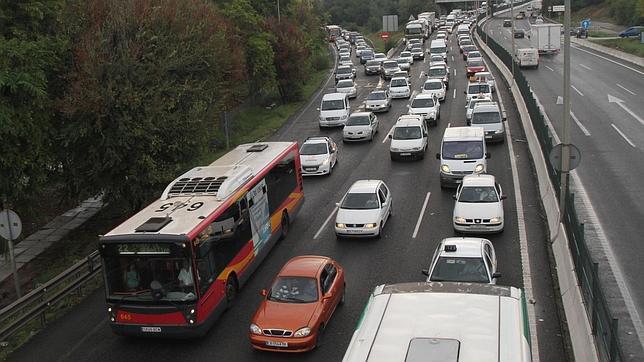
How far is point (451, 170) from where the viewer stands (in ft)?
79.7

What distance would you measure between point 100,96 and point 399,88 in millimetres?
31555

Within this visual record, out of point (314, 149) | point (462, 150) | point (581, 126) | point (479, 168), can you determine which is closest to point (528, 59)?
point (581, 126)

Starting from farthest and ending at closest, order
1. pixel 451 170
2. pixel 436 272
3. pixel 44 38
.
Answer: pixel 451 170 < pixel 44 38 < pixel 436 272

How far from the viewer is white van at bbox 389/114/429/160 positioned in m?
29.3

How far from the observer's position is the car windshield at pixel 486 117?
31.4m

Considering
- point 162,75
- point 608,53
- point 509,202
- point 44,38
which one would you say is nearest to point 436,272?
point 509,202

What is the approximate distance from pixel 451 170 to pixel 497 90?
25.9 m

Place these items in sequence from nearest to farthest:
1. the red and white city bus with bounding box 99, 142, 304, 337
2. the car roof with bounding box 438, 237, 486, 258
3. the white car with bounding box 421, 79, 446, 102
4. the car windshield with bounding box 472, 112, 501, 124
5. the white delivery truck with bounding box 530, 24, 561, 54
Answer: the red and white city bus with bounding box 99, 142, 304, 337 < the car roof with bounding box 438, 237, 486, 258 < the car windshield with bounding box 472, 112, 501, 124 < the white car with bounding box 421, 79, 446, 102 < the white delivery truck with bounding box 530, 24, 561, 54

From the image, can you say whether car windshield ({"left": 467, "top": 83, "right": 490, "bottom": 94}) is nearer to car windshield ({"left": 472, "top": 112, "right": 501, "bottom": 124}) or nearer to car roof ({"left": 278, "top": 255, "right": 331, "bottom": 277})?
car windshield ({"left": 472, "top": 112, "right": 501, "bottom": 124})

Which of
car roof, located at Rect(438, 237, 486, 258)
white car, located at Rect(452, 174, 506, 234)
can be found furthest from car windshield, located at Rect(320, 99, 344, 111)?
car roof, located at Rect(438, 237, 486, 258)

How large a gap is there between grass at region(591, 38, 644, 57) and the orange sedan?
188 ft

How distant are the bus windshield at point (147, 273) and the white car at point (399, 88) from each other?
120 ft

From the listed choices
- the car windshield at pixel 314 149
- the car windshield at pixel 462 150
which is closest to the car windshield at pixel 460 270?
the car windshield at pixel 462 150

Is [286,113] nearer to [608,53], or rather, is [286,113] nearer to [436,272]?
[436,272]
